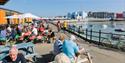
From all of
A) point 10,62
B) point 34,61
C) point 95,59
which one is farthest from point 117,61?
point 10,62

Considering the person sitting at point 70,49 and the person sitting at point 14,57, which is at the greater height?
the person sitting at point 14,57

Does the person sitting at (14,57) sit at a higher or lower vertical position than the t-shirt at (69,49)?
higher

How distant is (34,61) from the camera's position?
10.5 meters

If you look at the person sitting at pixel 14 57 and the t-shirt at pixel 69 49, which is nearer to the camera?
the person sitting at pixel 14 57

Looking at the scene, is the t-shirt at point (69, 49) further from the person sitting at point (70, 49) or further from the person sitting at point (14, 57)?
the person sitting at point (14, 57)

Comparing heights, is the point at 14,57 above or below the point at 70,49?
above

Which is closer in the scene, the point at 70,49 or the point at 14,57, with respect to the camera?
the point at 14,57

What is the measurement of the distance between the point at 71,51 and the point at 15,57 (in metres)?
2.23

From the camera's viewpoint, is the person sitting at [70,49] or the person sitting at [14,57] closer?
the person sitting at [14,57]

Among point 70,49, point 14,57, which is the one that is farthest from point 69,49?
point 14,57

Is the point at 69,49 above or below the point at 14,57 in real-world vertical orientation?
below

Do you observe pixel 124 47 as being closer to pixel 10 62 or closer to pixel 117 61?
pixel 117 61

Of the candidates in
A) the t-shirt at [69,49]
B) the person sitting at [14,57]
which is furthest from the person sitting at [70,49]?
the person sitting at [14,57]

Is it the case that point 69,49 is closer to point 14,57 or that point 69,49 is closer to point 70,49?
point 70,49
